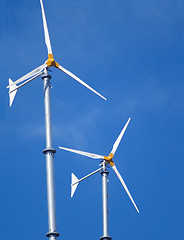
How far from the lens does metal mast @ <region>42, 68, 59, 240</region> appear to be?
46344 mm

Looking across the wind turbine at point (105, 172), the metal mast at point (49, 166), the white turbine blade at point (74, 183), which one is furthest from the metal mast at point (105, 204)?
the metal mast at point (49, 166)

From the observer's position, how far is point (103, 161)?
223 ft

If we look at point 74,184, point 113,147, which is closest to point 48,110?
point 113,147

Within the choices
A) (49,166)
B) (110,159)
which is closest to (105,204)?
(110,159)

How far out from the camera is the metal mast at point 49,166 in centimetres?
4634

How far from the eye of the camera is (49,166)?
4834 cm

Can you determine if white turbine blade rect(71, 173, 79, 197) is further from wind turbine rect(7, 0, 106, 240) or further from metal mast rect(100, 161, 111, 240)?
wind turbine rect(7, 0, 106, 240)

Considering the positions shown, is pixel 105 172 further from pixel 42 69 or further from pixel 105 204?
pixel 42 69

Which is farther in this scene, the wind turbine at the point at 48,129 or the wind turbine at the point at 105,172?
the wind turbine at the point at 105,172

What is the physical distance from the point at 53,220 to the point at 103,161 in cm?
2189

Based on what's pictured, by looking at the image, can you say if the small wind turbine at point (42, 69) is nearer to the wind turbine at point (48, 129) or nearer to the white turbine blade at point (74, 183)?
the wind turbine at point (48, 129)

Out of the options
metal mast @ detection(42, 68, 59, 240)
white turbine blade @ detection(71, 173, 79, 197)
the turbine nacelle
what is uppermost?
white turbine blade @ detection(71, 173, 79, 197)

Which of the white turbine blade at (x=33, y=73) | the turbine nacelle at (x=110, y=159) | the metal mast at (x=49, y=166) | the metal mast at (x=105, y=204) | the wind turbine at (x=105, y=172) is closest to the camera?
the metal mast at (x=49, y=166)

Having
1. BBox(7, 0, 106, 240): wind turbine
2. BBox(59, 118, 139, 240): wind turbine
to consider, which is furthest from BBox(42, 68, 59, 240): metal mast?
BBox(59, 118, 139, 240): wind turbine
